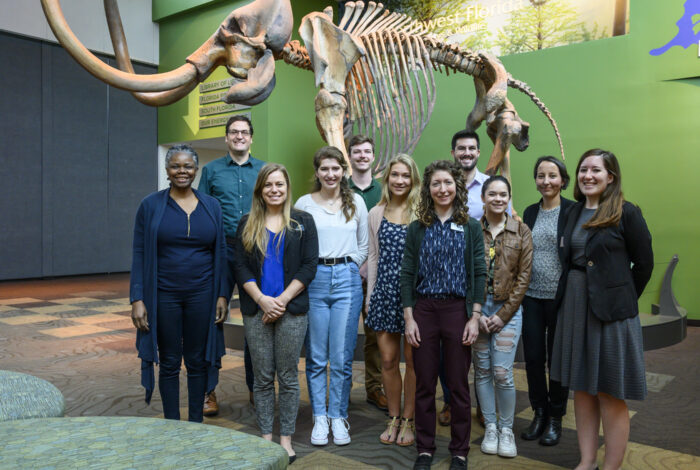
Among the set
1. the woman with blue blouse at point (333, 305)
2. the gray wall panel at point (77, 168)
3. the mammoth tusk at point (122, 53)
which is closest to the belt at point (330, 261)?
the woman with blue blouse at point (333, 305)

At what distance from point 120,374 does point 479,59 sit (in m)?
4.77

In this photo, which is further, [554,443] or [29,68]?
[29,68]

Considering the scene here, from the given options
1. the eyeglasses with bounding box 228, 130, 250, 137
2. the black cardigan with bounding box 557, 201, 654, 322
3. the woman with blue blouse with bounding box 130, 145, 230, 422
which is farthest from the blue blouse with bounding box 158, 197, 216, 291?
the black cardigan with bounding box 557, 201, 654, 322

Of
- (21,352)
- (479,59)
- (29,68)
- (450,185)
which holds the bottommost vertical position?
(21,352)

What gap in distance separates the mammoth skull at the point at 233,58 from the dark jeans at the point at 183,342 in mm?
1476

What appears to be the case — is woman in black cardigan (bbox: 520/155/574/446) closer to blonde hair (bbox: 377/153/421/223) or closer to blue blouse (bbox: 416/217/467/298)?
blue blouse (bbox: 416/217/467/298)

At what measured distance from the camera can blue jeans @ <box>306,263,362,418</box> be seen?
3.17 meters

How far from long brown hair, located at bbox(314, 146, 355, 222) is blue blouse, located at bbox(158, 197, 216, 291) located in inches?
29.0

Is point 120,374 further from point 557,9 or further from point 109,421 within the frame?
point 557,9

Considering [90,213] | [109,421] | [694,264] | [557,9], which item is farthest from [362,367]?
[90,213]

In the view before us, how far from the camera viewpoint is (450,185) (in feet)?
9.37

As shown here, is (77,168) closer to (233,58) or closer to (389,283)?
(233,58)

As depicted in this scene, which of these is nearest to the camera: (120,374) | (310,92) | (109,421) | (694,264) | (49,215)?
(109,421)

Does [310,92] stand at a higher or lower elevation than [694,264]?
higher
